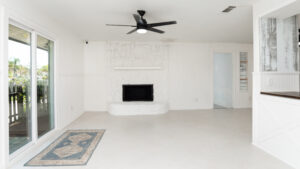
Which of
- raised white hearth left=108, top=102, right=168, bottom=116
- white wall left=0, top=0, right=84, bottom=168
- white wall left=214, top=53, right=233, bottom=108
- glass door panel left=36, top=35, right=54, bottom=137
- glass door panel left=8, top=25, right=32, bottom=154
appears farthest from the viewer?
white wall left=214, top=53, right=233, bottom=108

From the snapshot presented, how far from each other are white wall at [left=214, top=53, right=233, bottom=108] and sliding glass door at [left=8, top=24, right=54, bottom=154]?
5958 mm

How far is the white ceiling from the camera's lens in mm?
2723

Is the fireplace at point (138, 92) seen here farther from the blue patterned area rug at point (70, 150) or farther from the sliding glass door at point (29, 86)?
the sliding glass door at point (29, 86)

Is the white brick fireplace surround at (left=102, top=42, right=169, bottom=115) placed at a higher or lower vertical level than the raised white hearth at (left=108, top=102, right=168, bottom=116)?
higher

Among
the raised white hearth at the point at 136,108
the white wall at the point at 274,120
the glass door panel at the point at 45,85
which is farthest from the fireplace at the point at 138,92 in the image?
the white wall at the point at 274,120

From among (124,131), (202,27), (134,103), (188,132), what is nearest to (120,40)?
(134,103)

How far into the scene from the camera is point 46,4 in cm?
275

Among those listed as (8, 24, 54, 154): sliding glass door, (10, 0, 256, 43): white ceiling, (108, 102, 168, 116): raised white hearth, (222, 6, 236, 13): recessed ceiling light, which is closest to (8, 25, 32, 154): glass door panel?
(8, 24, 54, 154): sliding glass door

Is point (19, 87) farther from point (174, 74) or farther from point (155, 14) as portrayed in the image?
point (174, 74)

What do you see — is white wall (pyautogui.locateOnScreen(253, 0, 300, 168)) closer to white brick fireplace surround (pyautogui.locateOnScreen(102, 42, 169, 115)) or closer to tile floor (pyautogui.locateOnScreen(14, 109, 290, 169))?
tile floor (pyautogui.locateOnScreen(14, 109, 290, 169))

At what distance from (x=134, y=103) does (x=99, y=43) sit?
8.21 feet

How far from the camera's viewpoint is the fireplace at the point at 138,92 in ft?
18.7

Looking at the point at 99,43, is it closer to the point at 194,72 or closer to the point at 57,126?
the point at 57,126

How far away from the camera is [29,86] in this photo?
2.78 m
